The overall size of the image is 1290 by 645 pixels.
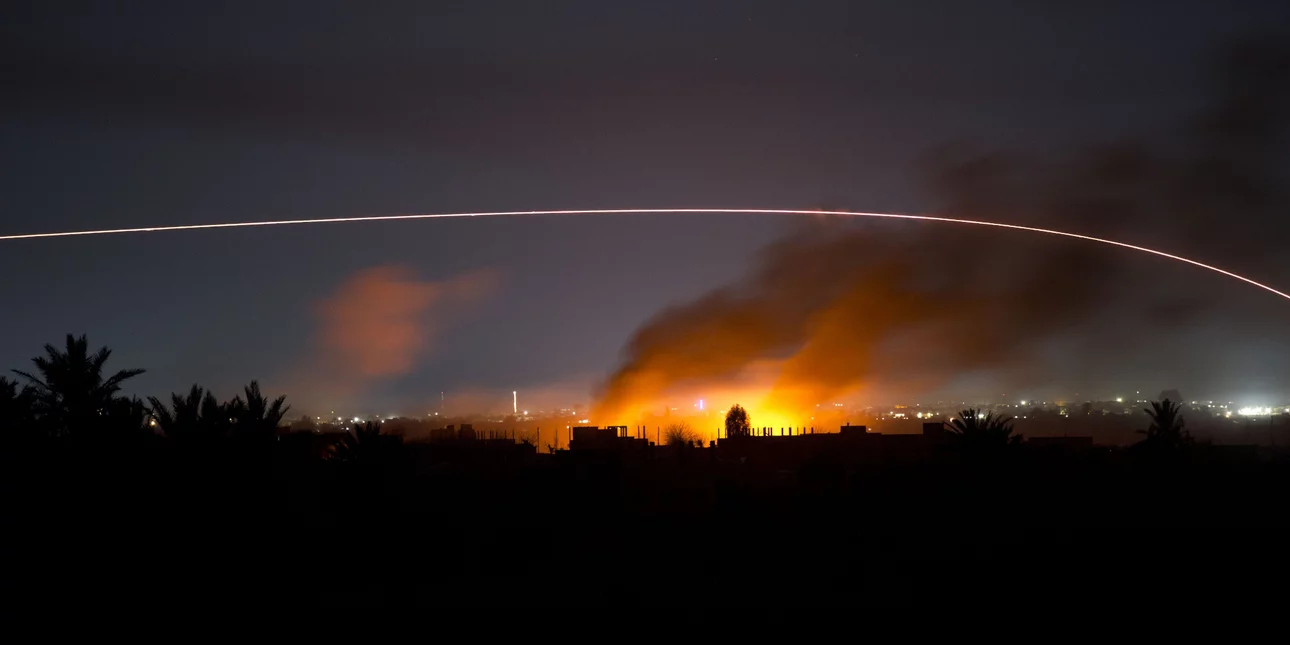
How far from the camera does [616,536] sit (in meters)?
20.6

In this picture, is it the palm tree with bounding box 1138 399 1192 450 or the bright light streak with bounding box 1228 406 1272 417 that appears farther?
the bright light streak with bounding box 1228 406 1272 417

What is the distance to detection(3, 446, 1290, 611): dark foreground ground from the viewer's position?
14297mm

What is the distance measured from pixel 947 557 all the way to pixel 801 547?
2914mm

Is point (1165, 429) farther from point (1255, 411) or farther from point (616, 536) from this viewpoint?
point (1255, 411)

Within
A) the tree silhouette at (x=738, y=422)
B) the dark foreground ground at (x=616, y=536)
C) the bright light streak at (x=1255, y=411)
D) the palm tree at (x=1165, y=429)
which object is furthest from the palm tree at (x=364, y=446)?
the bright light streak at (x=1255, y=411)

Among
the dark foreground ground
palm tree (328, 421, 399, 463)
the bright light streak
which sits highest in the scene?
palm tree (328, 421, 399, 463)

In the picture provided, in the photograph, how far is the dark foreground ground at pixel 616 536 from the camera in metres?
14.3

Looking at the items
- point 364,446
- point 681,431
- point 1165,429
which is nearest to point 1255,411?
point 681,431

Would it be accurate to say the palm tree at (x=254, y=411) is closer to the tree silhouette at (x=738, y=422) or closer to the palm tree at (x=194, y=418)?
the palm tree at (x=194, y=418)

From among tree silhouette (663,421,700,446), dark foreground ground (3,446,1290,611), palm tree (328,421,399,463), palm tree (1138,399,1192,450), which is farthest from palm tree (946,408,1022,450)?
tree silhouette (663,421,700,446)

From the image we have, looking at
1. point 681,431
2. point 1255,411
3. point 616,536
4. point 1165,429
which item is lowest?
point 616,536

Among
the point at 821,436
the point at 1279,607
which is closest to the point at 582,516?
the point at 1279,607

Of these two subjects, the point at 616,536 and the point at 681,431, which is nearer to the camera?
the point at 616,536

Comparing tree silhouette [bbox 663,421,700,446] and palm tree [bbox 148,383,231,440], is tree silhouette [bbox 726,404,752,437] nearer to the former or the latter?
tree silhouette [bbox 663,421,700,446]
